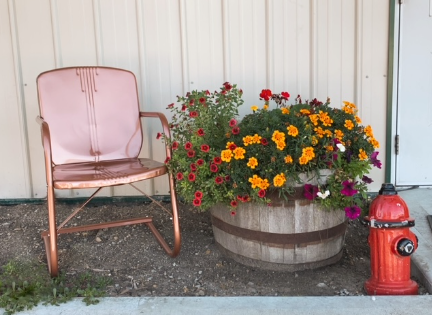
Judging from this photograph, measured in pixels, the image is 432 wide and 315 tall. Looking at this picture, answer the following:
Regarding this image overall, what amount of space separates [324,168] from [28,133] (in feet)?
6.79

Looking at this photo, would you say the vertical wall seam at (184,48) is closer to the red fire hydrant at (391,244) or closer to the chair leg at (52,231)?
the chair leg at (52,231)

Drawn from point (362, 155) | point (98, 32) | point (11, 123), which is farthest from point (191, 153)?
point (11, 123)

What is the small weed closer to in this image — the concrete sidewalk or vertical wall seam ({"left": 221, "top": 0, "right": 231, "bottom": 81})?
the concrete sidewalk

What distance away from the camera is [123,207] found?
3201 mm

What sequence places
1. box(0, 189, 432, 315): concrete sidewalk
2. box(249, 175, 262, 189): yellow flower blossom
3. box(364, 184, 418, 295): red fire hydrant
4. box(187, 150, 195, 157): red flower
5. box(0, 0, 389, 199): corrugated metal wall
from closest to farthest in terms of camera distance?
box(0, 189, 432, 315): concrete sidewalk
box(364, 184, 418, 295): red fire hydrant
box(249, 175, 262, 189): yellow flower blossom
box(187, 150, 195, 157): red flower
box(0, 0, 389, 199): corrugated metal wall

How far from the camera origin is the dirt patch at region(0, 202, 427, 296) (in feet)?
7.06

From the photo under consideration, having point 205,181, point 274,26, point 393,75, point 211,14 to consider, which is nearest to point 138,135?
point 205,181

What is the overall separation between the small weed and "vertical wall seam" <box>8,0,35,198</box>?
977 millimetres

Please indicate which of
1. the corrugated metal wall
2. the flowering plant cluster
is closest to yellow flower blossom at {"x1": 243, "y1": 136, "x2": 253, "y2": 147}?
the flowering plant cluster

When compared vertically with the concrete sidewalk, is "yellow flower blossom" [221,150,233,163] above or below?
above

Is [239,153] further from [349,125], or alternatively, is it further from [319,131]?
[349,125]

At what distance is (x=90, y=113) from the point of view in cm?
274

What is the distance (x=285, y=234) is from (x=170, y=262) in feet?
2.03

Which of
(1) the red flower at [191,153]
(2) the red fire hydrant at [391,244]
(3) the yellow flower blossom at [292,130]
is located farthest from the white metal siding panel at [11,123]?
(2) the red fire hydrant at [391,244]
